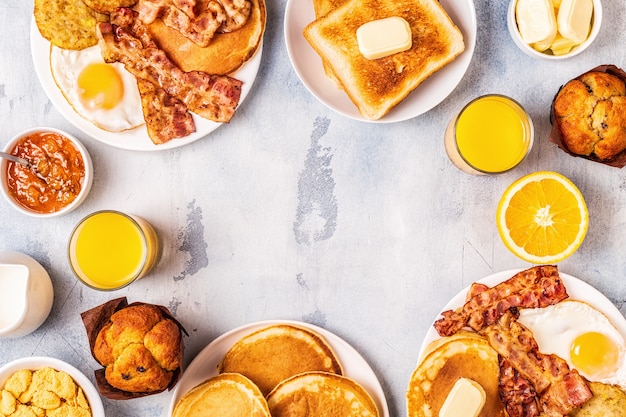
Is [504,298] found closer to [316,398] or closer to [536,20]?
[316,398]

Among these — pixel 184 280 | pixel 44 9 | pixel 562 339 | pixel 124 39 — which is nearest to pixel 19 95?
pixel 44 9

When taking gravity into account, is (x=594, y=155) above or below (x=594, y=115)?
below

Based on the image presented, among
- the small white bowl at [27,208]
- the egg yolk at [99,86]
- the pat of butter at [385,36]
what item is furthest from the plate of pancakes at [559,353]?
the egg yolk at [99,86]

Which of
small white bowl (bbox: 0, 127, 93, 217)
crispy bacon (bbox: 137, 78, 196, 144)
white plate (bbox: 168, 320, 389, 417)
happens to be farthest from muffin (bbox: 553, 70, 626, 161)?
small white bowl (bbox: 0, 127, 93, 217)

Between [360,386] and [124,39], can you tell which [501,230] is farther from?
[124,39]

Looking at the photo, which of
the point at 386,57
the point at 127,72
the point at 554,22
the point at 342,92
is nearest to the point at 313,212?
the point at 342,92

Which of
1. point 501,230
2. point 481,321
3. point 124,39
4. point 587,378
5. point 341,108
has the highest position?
point 124,39
